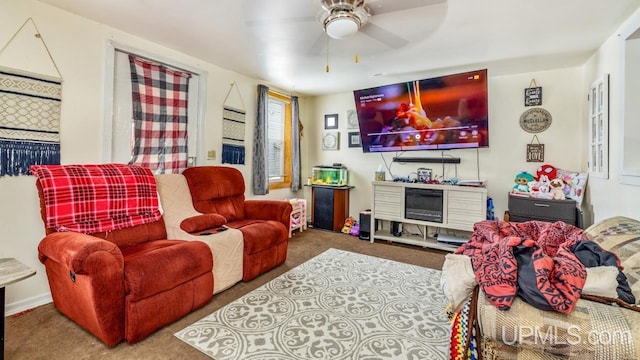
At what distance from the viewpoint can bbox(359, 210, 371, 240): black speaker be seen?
4.03 metres

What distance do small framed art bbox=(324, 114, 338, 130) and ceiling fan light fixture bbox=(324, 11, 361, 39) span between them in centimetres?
274

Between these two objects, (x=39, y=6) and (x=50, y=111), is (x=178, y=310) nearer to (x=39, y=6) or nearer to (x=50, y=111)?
(x=50, y=111)

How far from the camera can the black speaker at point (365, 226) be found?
4030 mm

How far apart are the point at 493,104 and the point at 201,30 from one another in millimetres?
3536

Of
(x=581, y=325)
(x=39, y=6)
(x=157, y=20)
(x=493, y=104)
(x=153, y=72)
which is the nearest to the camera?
(x=581, y=325)

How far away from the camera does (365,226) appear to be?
4047mm

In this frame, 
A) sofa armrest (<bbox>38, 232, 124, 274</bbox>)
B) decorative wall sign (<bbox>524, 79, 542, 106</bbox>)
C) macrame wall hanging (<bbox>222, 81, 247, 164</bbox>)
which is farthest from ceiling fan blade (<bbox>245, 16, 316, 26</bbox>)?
decorative wall sign (<bbox>524, 79, 542, 106</bbox>)

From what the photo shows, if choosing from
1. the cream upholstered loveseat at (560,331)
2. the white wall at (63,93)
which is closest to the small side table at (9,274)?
the white wall at (63,93)

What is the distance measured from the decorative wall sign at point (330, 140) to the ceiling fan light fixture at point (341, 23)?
277 cm

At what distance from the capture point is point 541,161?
133 inches

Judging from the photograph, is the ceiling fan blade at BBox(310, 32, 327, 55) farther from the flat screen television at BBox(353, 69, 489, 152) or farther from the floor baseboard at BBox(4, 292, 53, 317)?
the floor baseboard at BBox(4, 292, 53, 317)

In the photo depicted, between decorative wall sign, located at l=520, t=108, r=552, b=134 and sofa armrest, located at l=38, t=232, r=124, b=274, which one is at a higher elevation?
decorative wall sign, located at l=520, t=108, r=552, b=134

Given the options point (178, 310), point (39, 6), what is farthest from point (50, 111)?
point (178, 310)

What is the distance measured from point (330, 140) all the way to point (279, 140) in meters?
0.89
